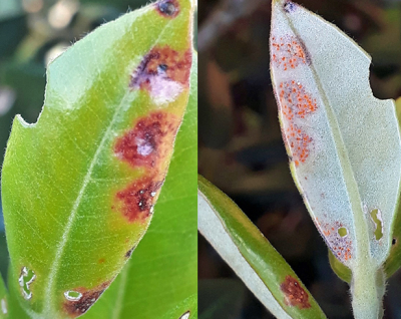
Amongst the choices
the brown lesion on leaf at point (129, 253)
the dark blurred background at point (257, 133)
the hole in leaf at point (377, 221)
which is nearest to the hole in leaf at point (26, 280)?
the brown lesion on leaf at point (129, 253)

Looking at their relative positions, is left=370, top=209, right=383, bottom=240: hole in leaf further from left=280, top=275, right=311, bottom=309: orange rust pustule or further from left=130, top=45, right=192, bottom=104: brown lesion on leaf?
left=130, top=45, right=192, bottom=104: brown lesion on leaf

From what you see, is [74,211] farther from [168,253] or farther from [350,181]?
[350,181]

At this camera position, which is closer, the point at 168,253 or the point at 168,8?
the point at 168,8

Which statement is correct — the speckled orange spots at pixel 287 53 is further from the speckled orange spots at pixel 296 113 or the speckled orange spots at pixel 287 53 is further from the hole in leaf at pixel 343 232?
the hole in leaf at pixel 343 232

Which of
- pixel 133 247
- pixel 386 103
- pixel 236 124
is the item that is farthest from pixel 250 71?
pixel 133 247

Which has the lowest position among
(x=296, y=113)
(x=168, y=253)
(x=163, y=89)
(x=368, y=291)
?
A: (x=368, y=291)

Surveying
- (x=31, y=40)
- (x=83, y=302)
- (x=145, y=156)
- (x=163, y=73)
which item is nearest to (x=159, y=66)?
(x=163, y=73)

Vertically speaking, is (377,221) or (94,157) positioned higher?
(94,157)
